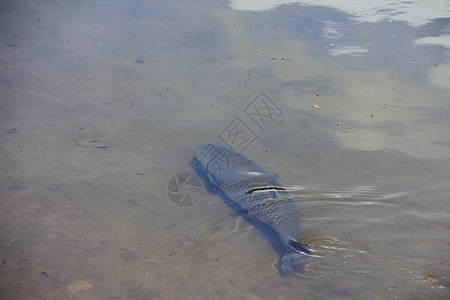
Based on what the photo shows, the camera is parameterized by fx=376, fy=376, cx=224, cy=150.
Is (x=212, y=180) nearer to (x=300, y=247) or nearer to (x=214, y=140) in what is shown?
(x=214, y=140)

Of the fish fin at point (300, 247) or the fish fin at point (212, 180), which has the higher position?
the fish fin at point (212, 180)

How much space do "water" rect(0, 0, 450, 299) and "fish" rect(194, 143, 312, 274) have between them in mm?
134

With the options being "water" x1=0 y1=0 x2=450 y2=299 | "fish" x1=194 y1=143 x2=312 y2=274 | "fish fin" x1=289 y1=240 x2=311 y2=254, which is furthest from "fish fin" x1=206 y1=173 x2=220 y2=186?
"fish fin" x1=289 y1=240 x2=311 y2=254

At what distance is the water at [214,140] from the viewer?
11.2 feet

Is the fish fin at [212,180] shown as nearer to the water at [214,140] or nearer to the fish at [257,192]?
the fish at [257,192]

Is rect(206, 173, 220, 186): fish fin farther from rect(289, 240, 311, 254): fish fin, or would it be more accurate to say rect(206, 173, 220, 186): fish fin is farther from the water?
rect(289, 240, 311, 254): fish fin

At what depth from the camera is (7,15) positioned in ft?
28.6

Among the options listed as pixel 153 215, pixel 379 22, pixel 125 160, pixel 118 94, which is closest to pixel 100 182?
pixel 125 160

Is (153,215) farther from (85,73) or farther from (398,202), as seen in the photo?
(85,73)

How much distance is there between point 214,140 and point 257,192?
1.40 m

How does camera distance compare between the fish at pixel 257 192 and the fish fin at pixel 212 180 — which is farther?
the fish fin at pixel 212 180

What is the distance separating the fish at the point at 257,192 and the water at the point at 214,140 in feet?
0.44

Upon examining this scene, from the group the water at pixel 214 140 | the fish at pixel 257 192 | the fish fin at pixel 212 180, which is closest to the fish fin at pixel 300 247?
the fish at pixel 257 192

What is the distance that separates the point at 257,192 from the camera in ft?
13.5
